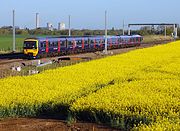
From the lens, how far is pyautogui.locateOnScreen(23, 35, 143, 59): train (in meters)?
48.3

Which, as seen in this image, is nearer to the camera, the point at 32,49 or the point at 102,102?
the point at 102,102

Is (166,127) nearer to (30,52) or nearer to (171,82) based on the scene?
(171,82)

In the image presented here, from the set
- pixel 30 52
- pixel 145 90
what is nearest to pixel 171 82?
pixel 145 90

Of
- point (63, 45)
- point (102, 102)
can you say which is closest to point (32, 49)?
point (63, 45)

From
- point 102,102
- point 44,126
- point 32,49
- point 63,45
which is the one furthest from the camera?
point 63,45

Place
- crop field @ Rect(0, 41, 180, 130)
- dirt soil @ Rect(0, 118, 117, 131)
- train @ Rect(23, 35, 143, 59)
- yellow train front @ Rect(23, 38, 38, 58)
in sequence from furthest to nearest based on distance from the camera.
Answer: train @ Rect(23, 35, 143, 59), yellow train front @ Rect(23, 38, 38, 58), crop field @ Rect(0, 41, 180, 130), dirt soil @ Rect(0, 118, 117, 131)

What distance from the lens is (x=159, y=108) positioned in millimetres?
13430

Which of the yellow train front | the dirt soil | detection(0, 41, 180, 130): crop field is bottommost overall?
the dirt soil

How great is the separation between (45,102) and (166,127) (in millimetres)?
5872

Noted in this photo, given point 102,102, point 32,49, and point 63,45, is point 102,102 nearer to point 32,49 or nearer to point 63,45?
point 32,49

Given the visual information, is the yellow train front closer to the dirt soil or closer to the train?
the train

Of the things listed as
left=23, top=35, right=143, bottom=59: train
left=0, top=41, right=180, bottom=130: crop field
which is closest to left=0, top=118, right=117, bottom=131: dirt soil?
left=0, top=41, right=180, bottom=130: crop field

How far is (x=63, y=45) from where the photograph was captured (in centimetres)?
5575

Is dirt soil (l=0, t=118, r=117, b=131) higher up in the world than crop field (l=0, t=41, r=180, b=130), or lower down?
lower down
